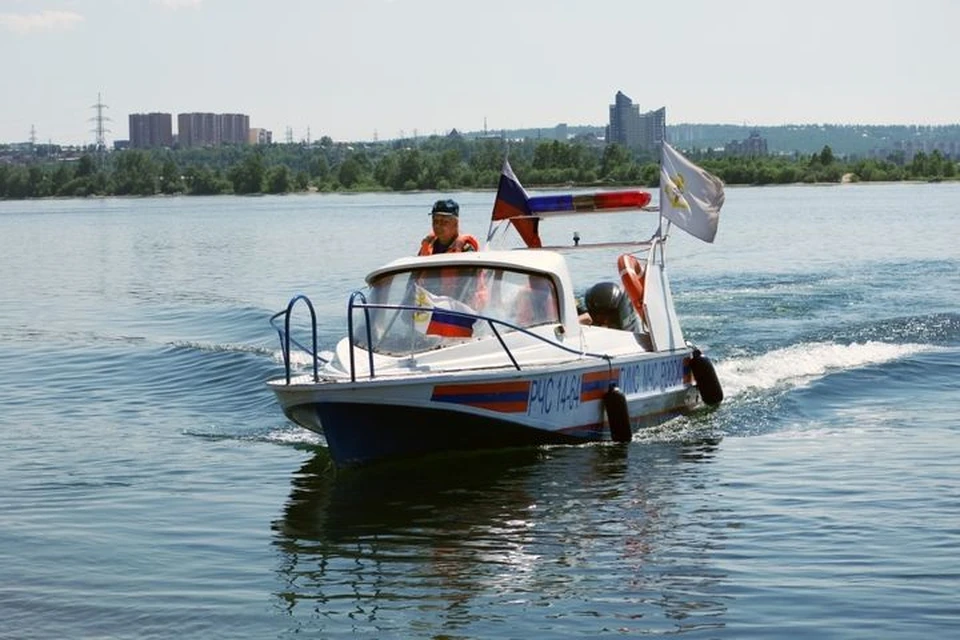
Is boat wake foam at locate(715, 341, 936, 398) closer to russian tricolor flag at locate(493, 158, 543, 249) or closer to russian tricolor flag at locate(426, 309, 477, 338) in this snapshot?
russian tricolor flag at locate(493, 158, 543, 249)

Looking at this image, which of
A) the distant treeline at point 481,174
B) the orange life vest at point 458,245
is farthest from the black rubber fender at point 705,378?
the distant treeline at point 481,174

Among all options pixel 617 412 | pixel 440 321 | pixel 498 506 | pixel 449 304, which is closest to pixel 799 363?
pixel 617 412

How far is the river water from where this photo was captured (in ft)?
38.9

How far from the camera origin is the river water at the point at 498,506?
11844mm

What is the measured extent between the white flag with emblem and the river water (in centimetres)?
238

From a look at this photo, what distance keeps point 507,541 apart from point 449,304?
12.0 ft

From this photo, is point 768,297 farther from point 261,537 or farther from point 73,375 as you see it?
point 261,537

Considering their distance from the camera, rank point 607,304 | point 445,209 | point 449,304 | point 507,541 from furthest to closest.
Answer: point 607,304 → point 445,209 → point 449,304 → point 507,541

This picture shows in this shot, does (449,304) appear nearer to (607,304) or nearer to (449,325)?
(449,325)

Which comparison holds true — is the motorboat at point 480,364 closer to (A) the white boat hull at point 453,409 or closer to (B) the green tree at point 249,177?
(A) the white boat hull at point 453,409

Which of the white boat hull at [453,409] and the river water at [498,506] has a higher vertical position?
the white boat hull at [453,409]

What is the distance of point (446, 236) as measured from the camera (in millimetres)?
18391

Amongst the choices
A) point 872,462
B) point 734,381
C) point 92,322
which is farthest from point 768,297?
point 872,462

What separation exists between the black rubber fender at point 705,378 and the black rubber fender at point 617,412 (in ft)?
8.61
